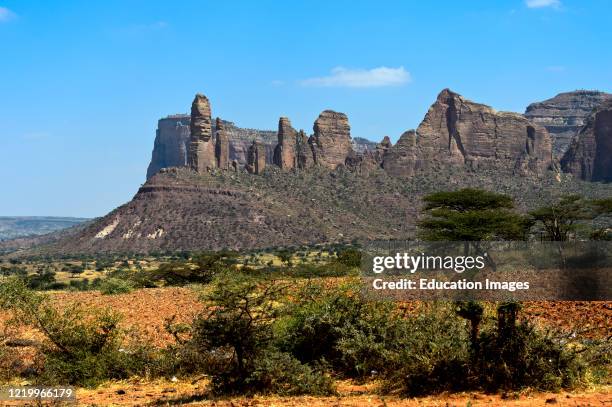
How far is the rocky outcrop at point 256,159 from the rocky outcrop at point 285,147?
16.4ft

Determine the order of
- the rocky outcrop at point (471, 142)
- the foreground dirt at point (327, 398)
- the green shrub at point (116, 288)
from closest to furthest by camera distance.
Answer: the foreground dirt at point (327, 398), the green shrub at point (116, 288), the rocky outcrop at point (471, 142)

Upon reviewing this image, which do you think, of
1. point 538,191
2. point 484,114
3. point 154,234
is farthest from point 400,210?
point 484,114

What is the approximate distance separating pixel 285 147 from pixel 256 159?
1051 cm

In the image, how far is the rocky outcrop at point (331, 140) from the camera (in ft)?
506

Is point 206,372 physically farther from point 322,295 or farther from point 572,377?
point 572,377

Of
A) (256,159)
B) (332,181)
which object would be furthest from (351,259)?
(256,159)

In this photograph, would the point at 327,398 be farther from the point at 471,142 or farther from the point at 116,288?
the point at 471,142

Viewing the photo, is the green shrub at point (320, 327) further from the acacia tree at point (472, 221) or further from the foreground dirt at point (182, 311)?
the acacia tree at point (472, 221)

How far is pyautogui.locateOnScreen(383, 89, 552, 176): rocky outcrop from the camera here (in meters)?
155

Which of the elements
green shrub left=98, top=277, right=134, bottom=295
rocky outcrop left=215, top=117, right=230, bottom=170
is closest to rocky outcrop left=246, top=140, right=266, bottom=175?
rocky outcrop left=215, top=117, right=230, bottom=170

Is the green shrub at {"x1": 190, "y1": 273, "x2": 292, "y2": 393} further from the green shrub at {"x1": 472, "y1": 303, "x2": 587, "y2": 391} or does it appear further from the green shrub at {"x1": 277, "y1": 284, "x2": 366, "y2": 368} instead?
the green shrub at {"x1": 472, "y1": 303, "x2": 587, "y2": 391}

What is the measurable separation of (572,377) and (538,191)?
407 feet

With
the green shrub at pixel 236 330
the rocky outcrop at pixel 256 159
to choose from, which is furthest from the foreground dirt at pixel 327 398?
the rocky outcrop at pixel 256 159

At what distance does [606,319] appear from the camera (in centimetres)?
1575
